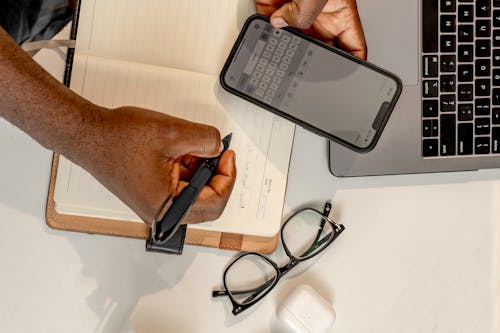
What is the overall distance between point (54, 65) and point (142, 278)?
0.26 metres

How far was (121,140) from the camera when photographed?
1.83 ft

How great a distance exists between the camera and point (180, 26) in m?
0.64

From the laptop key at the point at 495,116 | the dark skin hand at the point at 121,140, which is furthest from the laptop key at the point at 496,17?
the dark skin hand at the point at 121,140

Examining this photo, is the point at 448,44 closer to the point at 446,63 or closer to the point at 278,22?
the point at 446,63

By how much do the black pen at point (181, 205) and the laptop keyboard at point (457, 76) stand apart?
273 mm

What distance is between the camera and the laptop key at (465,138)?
0.68m

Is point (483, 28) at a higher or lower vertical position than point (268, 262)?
higher

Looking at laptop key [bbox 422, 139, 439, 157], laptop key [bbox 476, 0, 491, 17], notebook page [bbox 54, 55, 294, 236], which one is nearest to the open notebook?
notebook page [bbox 54, 55, 294, 236]

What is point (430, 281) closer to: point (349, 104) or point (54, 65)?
point (349, 104)

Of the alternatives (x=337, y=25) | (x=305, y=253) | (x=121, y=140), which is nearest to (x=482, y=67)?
(x=337, y=25)

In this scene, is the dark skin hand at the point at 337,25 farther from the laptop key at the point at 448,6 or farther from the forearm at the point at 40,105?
the forearm at the point at 40,105

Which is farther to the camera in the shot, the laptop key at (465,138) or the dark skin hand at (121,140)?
the laptop key at (465,138)

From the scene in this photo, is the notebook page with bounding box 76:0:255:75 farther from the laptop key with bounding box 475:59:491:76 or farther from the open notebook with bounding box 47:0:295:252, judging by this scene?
the laptop key with bounding box 475:59:491:76

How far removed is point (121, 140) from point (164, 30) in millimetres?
151
